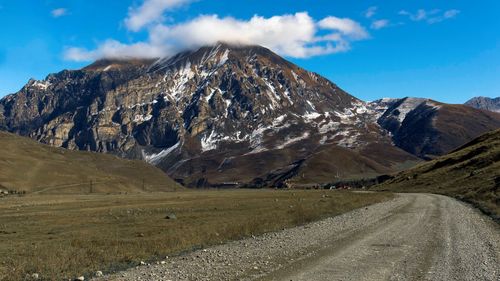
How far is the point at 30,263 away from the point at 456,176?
363 feet

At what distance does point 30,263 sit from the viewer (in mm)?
24938

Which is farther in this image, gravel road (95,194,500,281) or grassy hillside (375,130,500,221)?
grassy hillside (375,130,500,221)

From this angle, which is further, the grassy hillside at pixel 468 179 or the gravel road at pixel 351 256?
the grassy hillside at pixel 468 179

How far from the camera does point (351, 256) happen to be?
25188 mm

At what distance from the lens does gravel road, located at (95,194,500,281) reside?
2116cm

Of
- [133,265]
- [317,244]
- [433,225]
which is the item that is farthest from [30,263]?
[433,225]

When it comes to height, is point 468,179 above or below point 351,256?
above

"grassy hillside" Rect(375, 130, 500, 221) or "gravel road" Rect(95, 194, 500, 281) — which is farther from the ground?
"grassy hillside" Rect(375, 130, 500, 221)

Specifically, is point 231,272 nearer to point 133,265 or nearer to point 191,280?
point 191,280

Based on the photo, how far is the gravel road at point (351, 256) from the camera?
21156mm

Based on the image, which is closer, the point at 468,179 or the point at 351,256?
the point at 351,256

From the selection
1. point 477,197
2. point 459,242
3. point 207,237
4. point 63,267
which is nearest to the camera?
point 63,267

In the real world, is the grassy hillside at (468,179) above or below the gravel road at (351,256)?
above

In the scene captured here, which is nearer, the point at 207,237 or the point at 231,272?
the point at 231,272
